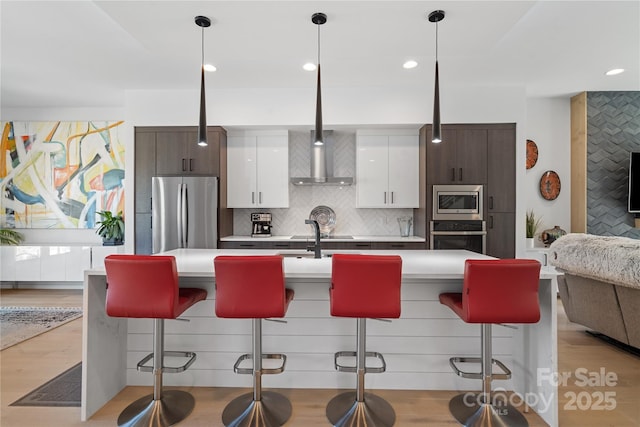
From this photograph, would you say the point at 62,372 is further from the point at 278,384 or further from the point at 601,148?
the point at 601,148

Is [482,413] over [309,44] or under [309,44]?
under

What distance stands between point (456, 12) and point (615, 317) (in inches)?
116

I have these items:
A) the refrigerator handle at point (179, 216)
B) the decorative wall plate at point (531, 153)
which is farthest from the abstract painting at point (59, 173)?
the decorative wall plate at point (531, 153)

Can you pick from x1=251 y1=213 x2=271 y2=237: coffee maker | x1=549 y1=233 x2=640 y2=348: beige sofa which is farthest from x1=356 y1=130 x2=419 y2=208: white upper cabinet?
x1=549 y1=233 x2=640 y2=348: beige sofa

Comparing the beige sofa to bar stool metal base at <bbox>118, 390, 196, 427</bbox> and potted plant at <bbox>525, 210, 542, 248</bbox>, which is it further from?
bar stool metal base at <bbox>118, 390, 196, 427</bbox>

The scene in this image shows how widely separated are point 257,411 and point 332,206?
10.5ft

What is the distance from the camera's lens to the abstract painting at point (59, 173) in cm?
506

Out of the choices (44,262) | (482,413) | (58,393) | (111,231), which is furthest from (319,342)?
(44,262)

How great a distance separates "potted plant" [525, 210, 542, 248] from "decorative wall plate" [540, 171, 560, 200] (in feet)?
1.15

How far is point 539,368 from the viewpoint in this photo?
6.52ft

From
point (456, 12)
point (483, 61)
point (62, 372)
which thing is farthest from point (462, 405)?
point (483, 61)

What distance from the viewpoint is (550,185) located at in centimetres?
476

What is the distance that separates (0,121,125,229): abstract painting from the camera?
506 cm

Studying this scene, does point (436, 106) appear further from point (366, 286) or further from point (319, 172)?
→ point (319, 172)
